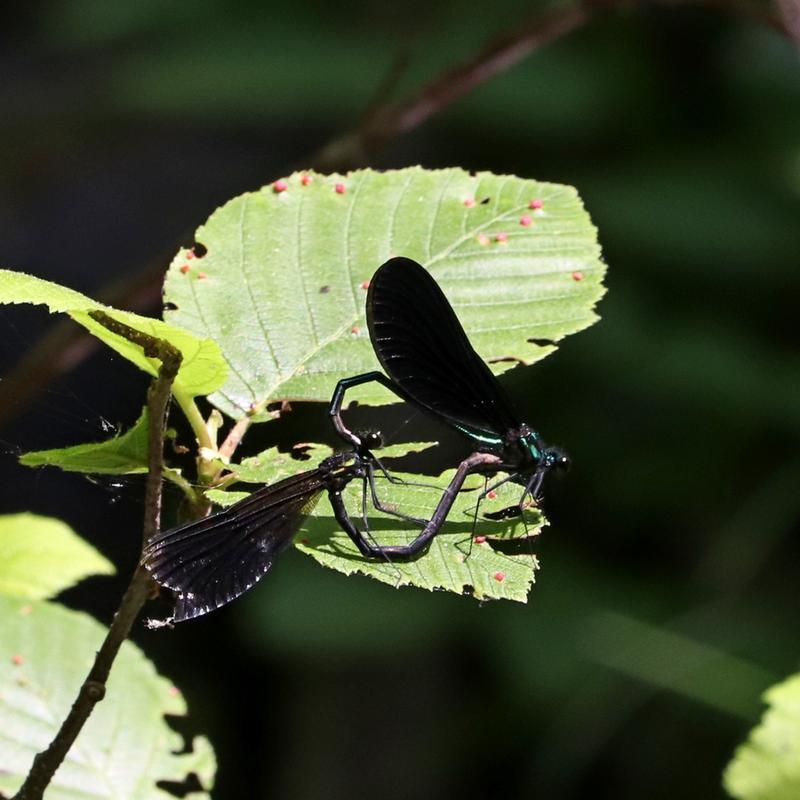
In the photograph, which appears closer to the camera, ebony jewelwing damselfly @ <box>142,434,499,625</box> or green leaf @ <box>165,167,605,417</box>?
ebony jewelwing damselfly @ <box>142,434,499,625</box>

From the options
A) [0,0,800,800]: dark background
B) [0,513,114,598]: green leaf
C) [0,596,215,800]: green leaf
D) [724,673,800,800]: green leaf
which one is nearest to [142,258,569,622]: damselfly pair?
[0,513,114,598]: green leaf

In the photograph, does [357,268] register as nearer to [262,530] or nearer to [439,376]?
[439,376]

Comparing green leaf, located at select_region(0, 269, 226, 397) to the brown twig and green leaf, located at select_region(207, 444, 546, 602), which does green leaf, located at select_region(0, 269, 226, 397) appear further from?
green leaf, located at select_region(207, 444, 546, 602)

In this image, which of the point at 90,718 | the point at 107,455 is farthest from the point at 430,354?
the point at 90,718

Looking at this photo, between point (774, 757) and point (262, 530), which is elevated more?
point (262, 530)

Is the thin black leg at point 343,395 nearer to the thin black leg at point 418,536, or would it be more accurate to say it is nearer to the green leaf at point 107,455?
the thin black leg at point 418,536

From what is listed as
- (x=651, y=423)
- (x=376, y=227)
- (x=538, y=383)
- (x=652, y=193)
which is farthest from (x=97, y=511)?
(x=376, y=227)
